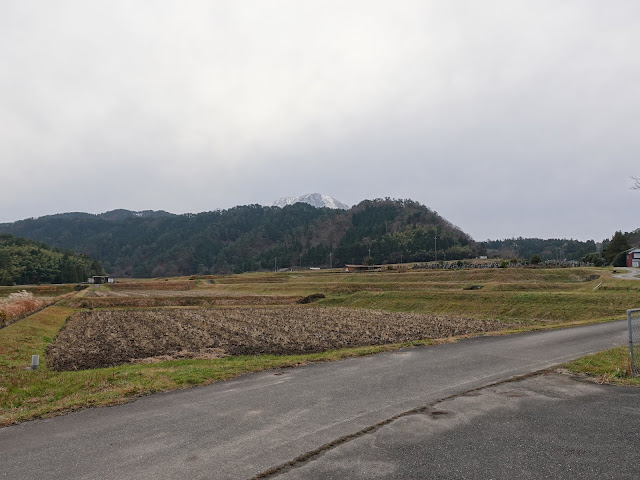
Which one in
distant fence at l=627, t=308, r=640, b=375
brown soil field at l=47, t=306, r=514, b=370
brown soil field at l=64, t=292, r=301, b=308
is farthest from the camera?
brown soil field at l=64, t=292, r=301, b=308

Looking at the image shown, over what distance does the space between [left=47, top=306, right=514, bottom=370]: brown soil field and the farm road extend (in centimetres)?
868

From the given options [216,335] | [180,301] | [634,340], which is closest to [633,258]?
[180,301]

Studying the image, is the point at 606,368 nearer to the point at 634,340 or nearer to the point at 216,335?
the point at 634,340

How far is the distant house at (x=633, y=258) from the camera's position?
274 ft

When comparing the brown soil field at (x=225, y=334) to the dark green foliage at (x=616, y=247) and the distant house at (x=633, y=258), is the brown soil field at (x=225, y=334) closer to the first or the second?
the distant house at (x=633, y=258)

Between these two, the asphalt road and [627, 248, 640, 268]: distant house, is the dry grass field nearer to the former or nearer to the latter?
the asphalt road

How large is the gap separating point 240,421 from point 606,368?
10604 millimetres

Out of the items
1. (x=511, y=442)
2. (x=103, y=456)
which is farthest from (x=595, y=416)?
(x=103, y=456)

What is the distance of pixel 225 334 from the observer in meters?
27.6

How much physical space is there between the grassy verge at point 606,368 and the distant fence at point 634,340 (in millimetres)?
249

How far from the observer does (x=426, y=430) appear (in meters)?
8.07

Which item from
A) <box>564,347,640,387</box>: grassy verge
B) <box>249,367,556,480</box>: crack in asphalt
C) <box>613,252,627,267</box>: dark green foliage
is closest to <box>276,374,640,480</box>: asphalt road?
<box>249,367,556,480</box>: crack in asphalt

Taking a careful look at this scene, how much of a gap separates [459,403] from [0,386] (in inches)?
573

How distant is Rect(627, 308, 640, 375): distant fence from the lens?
11887mm
